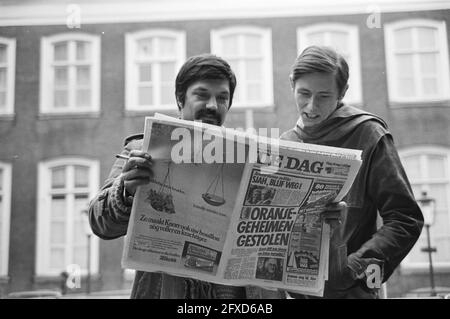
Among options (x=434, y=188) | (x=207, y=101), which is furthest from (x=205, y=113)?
(x=434, y=188)

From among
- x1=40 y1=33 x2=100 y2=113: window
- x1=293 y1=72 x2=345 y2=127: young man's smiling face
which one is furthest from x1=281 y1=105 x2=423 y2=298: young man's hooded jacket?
x1=40 y1=33 x2=100 y2=113: window

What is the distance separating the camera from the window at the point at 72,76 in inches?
134

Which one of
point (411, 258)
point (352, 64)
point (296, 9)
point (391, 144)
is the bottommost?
point (411, 258)

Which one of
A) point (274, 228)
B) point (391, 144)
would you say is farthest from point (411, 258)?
point (274, 228)

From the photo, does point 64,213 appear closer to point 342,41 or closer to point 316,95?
point 342,41

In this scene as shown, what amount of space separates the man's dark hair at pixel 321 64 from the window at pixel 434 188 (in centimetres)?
242

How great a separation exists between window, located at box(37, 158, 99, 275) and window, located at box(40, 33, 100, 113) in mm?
399

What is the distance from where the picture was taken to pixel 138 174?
0.76 m

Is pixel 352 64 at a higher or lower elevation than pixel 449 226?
higher

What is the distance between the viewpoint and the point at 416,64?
11.3ft

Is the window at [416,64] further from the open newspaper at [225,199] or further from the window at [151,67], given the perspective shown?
the open newspaper at [225,199]

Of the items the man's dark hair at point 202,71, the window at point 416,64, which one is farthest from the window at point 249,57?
the man's dark hair at point 202,71
